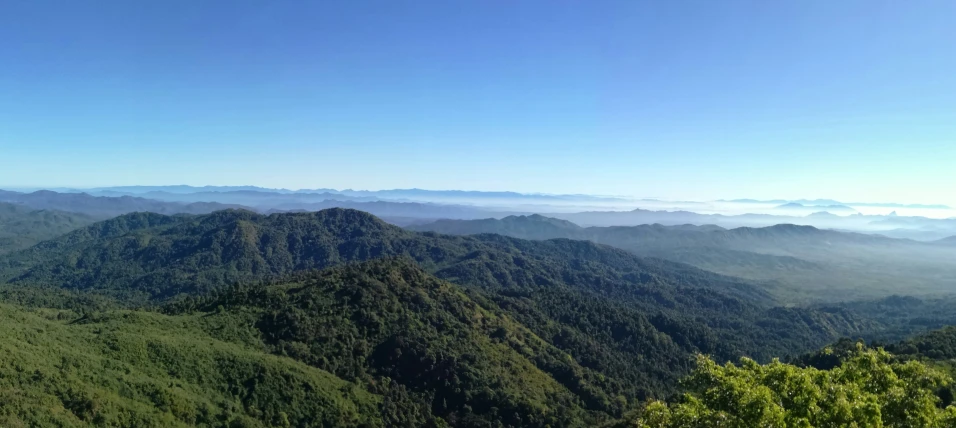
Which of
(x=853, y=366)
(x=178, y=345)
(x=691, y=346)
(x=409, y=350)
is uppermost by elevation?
(x=853, y=366)

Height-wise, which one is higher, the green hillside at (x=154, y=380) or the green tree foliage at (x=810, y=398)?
the green tree foliage at (x=810, y=398)

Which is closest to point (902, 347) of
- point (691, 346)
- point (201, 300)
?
point (691, 346)

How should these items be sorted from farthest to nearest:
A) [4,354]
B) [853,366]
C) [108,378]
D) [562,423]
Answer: [562,423], [108,378], [4,354], [853,366]

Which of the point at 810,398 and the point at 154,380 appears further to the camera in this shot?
the point at 154,380

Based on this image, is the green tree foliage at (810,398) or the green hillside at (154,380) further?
the green hillside at (154,380)

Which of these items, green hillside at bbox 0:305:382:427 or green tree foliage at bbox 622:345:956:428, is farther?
green hillside at bbox 0:305:382:427

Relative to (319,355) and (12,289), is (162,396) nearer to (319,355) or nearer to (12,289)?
(319,355)

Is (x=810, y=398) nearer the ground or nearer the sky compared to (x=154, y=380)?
nearer the sky

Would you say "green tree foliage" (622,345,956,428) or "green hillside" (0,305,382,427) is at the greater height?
"green tree foliage" (622,345,956,428)
